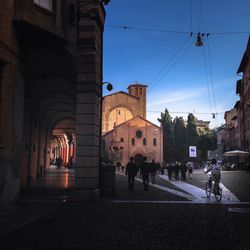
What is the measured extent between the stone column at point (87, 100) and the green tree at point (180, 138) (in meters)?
70.2

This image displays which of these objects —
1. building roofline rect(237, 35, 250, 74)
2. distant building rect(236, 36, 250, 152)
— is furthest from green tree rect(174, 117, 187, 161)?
building roofline rect(237, 35, 250, 74)

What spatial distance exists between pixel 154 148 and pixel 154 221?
71.2m

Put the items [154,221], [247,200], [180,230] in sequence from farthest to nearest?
[247,200]
[154,221]
[180,230]

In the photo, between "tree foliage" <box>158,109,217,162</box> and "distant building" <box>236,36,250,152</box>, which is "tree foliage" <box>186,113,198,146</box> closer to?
"tree foliage" <box>158,109,217,162</box>

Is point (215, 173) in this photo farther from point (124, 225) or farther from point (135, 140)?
point (135, 140)

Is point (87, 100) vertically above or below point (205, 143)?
below

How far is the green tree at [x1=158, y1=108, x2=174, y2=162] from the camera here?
8429 centimetres

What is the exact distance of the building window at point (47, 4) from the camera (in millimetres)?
12891

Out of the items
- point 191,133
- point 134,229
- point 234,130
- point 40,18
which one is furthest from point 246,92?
point 134,229

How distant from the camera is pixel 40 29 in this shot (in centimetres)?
1261

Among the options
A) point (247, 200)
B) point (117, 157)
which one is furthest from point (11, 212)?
point (117, 157)

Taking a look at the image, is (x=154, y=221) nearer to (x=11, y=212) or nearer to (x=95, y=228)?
(x=95, y=228)

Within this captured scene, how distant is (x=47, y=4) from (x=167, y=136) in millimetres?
74511

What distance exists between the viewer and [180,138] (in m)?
86.8
